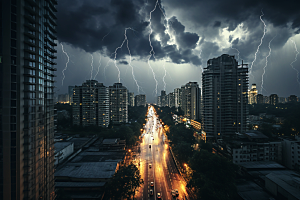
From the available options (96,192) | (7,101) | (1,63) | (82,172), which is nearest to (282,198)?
(96,192)

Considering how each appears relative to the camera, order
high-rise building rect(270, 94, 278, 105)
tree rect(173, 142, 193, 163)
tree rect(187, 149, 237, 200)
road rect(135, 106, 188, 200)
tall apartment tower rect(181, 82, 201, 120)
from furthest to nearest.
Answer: high-rise building rect(270, 94, 278, 105) → tall apartment tower rect(181, 82, 201, 120) → tree rect(173, 142, 193, 163) → road rect(135, 106, 188, 200) → tree rect(187, 149, 237, 200)

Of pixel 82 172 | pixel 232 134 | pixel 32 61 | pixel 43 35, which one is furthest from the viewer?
pixel 232 134

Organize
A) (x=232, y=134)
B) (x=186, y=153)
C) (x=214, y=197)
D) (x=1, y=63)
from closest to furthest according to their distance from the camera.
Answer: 1. (x=1, y=63)
2. (x=214, y=197)
3. (x=186, y=153)
4. (x=232, y=134)

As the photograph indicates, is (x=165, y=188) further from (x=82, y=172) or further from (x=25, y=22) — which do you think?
(x=25, y=22)

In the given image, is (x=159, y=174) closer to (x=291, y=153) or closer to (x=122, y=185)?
(x=122, y=185)

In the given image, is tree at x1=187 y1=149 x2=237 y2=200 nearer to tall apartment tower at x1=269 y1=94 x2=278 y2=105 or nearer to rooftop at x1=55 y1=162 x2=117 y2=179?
rooftop at x1=55 y1=162 x2=117 y2=179

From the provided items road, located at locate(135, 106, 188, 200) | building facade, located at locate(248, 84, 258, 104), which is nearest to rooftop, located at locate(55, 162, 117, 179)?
road, located at locate(135, 106, 188, 200)

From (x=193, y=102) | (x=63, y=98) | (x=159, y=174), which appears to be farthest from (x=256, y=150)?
(x=63, y=98)
